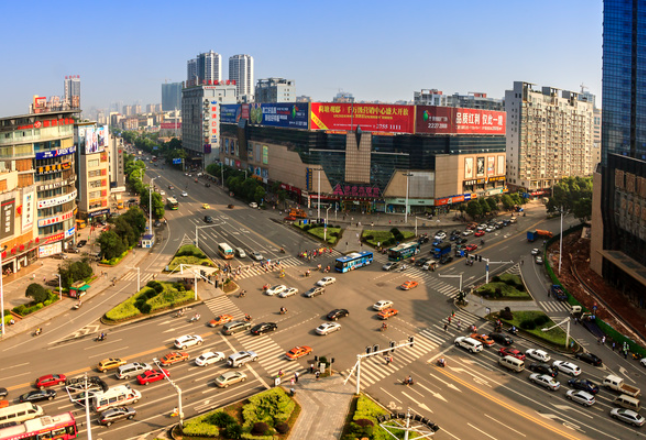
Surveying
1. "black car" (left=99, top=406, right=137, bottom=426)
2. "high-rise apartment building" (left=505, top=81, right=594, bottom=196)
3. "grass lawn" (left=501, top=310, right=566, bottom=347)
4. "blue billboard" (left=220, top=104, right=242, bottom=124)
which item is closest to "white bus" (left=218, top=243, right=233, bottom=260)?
"grass lawn" (left=501, top=310, right=566, bottom=347)

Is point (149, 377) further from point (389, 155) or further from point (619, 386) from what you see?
point (389, 155)

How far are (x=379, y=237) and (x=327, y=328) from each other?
4292 cm

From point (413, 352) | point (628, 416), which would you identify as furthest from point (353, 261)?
point (628, 416)

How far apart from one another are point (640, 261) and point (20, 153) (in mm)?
88119

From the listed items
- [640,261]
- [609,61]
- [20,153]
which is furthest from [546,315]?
[20,153]

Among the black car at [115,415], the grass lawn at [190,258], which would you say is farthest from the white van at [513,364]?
the grass lawn at [190,258]

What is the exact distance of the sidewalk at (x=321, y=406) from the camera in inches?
1676

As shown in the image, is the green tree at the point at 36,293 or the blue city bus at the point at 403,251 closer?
the green tree at the point at 36,293

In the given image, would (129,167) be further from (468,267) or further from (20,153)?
(468,267)

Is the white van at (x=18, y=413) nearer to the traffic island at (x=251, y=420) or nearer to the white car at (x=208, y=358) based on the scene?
the traffic island at (x=251, y=420)

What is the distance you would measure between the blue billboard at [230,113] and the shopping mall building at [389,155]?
41093 mm

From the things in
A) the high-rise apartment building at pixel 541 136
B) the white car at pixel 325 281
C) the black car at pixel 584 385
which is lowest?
the black car at pixel 584 385

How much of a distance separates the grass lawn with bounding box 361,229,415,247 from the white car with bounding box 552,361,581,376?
155 feet

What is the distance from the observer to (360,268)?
87750 millimetres
